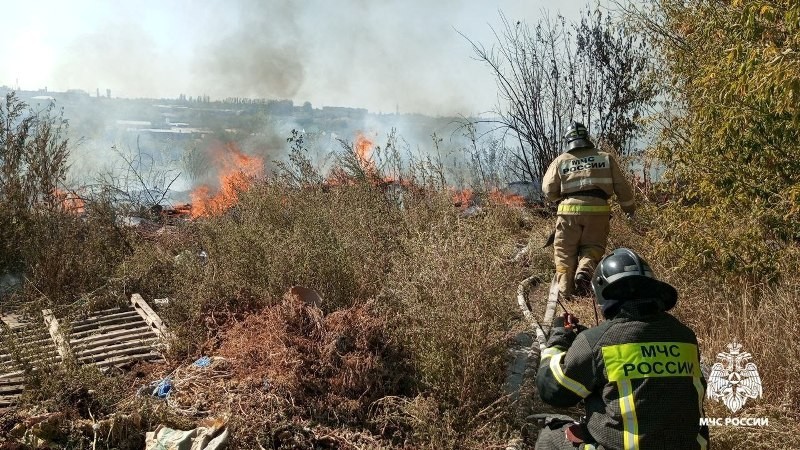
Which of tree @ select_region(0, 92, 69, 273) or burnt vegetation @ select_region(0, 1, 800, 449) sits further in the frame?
tree @ select_region(0, 92, 69, 273)

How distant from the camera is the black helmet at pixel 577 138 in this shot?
6102 mm

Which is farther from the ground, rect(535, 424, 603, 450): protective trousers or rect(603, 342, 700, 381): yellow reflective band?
rect(603, 342, 700, 381): yellow reflective band

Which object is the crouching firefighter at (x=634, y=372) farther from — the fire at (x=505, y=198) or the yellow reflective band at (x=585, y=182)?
the fire at (x=505, y=198)

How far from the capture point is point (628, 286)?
249cm

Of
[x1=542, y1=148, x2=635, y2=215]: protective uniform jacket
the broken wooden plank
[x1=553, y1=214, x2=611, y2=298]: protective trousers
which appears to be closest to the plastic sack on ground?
the broken wooden plank

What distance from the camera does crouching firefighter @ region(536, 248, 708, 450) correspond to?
237 centimetres

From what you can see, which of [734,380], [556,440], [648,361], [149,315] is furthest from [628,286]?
[149,315]

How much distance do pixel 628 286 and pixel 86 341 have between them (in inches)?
174

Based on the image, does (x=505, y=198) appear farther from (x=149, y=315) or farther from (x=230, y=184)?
(x=149, y=315)

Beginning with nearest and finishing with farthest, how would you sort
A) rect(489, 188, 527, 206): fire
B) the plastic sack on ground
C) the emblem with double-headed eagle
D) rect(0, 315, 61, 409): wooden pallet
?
1. the plastic sack on ground
2. the emblem with double-headed eagle
3. rect(0, 315, 61, 409): wooden pallet
4. rect(489, 188, 527, 206): fire

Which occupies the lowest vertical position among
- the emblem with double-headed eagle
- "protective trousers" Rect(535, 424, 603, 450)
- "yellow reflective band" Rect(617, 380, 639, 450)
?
"protective trousers" Rect(535, 424, 603, 450)

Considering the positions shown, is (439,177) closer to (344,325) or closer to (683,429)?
(344,325)

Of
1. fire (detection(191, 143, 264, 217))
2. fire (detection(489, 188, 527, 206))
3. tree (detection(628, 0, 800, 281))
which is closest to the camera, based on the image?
tree (detection(628, 0, 800, 281))

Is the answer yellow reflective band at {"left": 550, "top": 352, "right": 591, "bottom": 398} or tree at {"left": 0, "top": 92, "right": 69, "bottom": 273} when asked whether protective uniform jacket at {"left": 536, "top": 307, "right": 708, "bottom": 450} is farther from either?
tree at {"left": 0, "top": 92, "right": 69, "bottom": 273}
